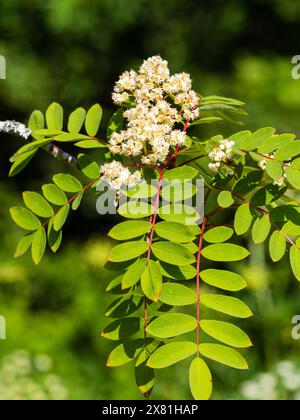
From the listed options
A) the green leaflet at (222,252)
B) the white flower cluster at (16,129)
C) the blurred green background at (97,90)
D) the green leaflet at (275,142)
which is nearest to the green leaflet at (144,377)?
the green leaflet at (222,252)

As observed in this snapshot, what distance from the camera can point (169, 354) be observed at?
1.13 meters

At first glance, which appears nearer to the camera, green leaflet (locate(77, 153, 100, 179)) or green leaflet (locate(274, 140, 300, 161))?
green leaflet (locate(274, 140, 300, 161))

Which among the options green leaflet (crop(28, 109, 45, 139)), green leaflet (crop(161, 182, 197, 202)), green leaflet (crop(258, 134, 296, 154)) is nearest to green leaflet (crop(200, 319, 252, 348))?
green leaflet (crop(161, 182, 197, 202))

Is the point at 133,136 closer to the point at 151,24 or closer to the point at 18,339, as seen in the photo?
the point at 18,339

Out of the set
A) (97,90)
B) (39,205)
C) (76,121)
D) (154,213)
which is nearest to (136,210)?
(154,213)

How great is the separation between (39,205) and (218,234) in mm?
357

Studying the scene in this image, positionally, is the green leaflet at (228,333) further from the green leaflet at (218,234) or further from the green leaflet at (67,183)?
the green leaflet at (67,183)

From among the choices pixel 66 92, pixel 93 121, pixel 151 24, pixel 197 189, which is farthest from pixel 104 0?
pixel 197 189

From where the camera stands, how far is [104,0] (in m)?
4.06

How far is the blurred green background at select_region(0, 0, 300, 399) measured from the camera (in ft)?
10.8

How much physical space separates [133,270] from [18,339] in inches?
92.7

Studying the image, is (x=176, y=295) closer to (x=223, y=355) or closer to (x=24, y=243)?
(x=223, y=355)

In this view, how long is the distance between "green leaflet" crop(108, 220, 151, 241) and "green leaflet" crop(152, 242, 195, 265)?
0.14 feet

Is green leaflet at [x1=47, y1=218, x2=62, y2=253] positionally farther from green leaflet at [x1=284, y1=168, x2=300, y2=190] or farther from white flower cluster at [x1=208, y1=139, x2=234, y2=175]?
green leaflet at [x1=284, y1=168, x2=300, y2=190]
